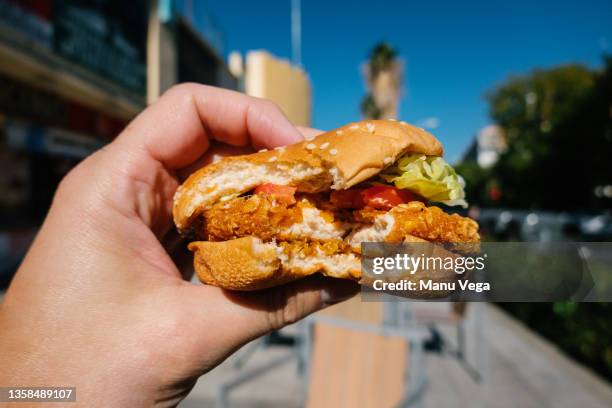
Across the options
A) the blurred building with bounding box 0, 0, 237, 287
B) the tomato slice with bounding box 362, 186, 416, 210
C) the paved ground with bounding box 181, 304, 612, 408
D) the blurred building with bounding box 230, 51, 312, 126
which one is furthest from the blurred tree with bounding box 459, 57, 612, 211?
the blurred building with bounding box 230, 51, 312, 126

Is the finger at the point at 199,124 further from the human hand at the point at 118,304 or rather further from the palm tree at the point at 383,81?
the palm tree at the point at 383,81

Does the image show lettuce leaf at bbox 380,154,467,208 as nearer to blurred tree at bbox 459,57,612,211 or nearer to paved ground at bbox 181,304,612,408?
paved ground at bbox 181,304,612,408

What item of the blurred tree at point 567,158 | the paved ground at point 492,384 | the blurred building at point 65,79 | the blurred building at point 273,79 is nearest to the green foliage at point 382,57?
the blurred building at point 273,79

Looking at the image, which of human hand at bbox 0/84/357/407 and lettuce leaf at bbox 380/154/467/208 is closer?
human hand at bbox 0/84/357/407

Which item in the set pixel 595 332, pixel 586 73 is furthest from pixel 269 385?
pixel 586 73

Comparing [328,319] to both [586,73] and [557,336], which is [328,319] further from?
[586,73]

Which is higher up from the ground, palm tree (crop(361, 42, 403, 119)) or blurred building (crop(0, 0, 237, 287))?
palm tree (crop(361, 42, 403, 119))

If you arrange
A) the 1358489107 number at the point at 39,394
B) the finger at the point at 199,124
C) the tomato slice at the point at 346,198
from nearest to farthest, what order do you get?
1. the 1358489107 number at the point at 39,394
2. the tomato slice at the point at 346,198
3. the finger at the point at 199,124
